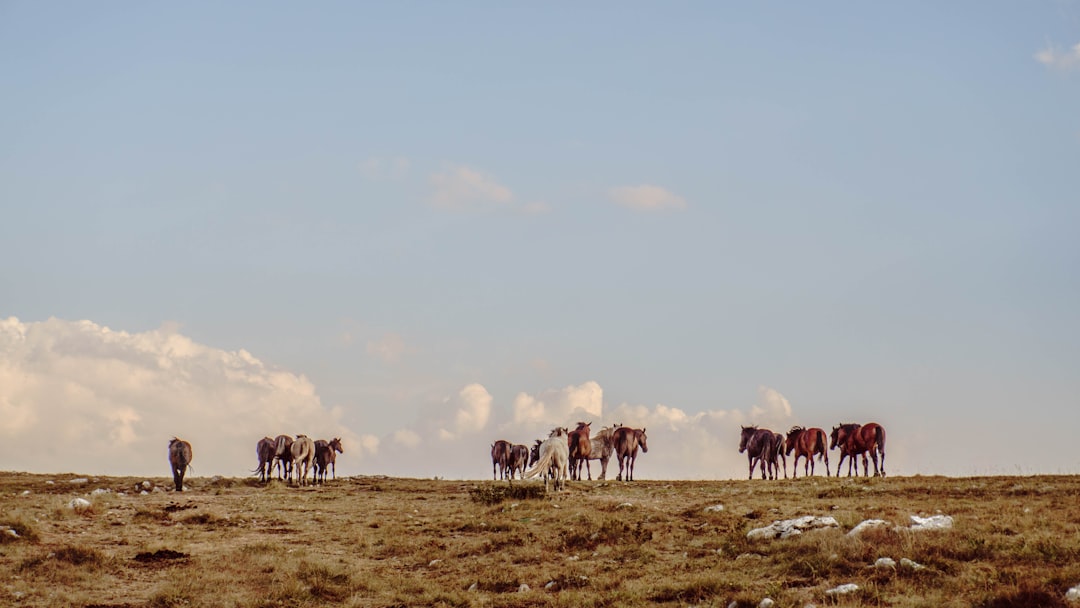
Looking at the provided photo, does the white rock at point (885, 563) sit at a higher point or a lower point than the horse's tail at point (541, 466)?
lower

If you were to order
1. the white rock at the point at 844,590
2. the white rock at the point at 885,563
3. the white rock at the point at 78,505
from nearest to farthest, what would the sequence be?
the white rock at the point at 844,590 < the white rock at the point at 885,563 < the white rock at the point at 78,505

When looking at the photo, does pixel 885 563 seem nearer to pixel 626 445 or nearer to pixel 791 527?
pixel 791 527

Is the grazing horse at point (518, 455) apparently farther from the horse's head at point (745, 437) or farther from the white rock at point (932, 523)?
the white rock at point (932, 523)

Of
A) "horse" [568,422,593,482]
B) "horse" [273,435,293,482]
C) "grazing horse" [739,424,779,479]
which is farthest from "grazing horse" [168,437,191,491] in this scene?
"grazing horse" [739,424,779,479]

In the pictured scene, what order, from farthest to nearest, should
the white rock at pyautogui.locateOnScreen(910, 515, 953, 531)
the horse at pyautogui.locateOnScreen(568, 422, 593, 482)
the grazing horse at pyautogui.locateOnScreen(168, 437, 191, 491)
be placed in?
the horse at pyautogui.locateOnScreen(568, 422, 593, 482)
the grazing horse at pyautogui.locateOnScreen(168, 437, 191, 491)
the white rock at pyautogui.locateOnScreen(910, 515, 953, 531)

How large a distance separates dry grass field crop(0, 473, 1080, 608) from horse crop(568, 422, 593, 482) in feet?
42.3

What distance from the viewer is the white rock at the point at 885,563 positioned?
17.8 meters

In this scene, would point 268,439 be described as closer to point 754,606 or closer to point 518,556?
point 518,556

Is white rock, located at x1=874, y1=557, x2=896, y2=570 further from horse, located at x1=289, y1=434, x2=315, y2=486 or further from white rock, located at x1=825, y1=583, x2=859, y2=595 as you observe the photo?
horse, located at x1=289, y1=434, x2=315, y2=486

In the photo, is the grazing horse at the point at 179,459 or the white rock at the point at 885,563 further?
the grazing horse at the point at 179,459

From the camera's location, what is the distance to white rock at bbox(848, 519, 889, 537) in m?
19.9

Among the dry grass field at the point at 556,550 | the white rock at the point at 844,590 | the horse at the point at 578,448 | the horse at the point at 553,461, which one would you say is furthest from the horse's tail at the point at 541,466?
the white rock at the point at 844,590

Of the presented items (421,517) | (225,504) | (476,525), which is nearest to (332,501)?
(225,504)

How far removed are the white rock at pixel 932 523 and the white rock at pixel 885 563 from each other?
2273 mm
